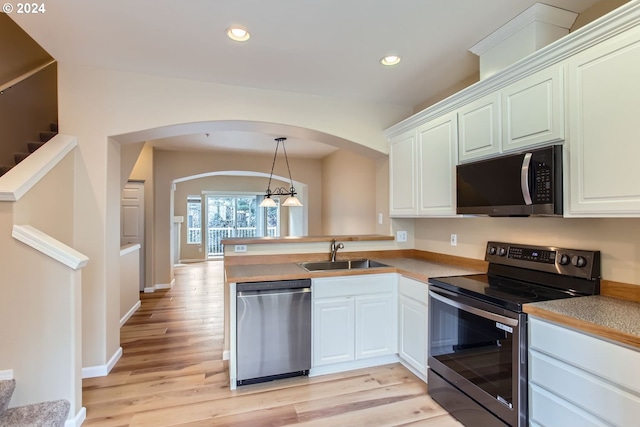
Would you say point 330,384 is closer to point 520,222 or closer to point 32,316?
point 520,222

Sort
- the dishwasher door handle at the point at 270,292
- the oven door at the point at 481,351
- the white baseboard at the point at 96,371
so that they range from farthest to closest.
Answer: the white baseboard at the point at 96,371
the dishwasher door handle at the point at 270,292
the oven door at the point at 481,351

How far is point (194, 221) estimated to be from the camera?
31.3 feet

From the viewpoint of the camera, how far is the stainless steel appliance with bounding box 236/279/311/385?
2404 millimetres

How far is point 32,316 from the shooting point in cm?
190

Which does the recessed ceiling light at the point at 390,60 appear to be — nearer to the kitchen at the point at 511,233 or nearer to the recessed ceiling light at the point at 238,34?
the recessed ceiling light at the point at 238,34

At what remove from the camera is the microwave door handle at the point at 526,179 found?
5.82 feet

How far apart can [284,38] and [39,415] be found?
280 cm

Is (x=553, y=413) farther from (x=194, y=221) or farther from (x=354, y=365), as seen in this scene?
(x=194, y=221)

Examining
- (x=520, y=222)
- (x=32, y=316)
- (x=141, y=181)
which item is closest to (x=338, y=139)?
(x=520, y=222)

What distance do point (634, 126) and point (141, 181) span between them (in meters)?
6.01

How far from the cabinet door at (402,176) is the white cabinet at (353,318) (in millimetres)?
752

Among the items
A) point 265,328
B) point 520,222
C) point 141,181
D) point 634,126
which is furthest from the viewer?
point 141,181

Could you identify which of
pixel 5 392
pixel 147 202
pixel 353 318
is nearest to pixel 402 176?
pixel 353 318

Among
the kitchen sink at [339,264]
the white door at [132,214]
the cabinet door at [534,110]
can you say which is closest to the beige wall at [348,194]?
the kitchen sink at [339,264]
